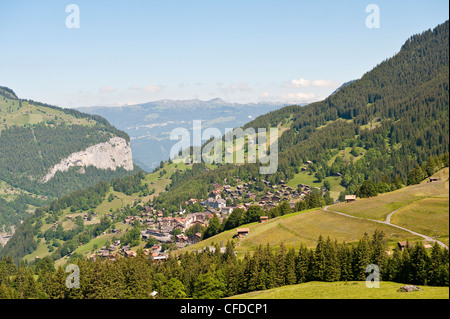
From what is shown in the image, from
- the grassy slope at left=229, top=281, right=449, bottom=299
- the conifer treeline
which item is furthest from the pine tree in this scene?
the grassy slope at left=229, top=281, right=449, bottom=299

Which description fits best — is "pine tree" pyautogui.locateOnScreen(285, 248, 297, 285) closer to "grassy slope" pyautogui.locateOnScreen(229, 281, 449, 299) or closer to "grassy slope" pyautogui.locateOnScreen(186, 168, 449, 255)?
"grassy slope" pyautogui.locateOnScreen(229, 281, 449, 299)

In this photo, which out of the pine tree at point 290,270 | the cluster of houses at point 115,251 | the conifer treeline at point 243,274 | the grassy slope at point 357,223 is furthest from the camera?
the cluster of houses at point 115,251

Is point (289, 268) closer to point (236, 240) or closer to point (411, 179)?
point (236, 240)

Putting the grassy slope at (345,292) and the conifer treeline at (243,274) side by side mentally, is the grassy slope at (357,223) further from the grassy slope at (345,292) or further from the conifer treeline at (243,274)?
the grassy slope at (345,292)

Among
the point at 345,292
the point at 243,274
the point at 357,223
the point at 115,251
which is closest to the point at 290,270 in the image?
the point at 243,274

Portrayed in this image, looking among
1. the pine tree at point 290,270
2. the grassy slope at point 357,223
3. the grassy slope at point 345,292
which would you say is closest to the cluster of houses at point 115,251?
the grassy slope at point 357,223

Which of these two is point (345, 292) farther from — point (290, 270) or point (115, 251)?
point (115, 251)

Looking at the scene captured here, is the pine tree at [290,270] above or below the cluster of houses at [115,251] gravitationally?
above
